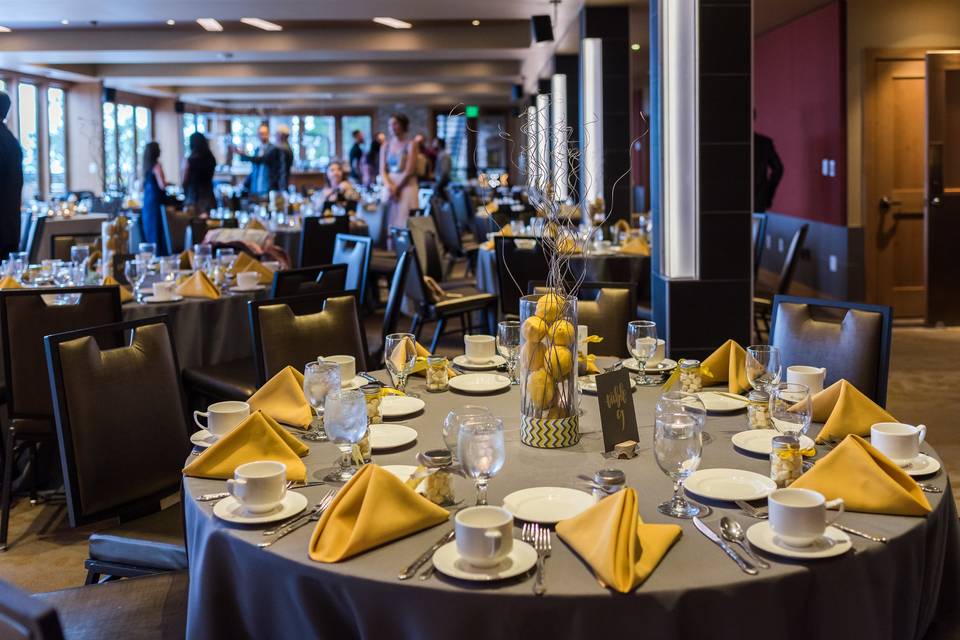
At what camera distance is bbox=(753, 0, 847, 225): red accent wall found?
897cm

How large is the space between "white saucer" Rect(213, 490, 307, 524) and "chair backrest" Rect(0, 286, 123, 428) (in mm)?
2083

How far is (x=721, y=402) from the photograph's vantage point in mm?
2713

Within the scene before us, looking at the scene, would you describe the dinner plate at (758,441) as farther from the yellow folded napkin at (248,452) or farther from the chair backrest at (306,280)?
the chair backrest at (306,280)

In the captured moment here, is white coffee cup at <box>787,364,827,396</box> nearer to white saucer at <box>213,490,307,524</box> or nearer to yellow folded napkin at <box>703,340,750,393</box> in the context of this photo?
yellow folded napkin at <box>703,340,750,393</box>

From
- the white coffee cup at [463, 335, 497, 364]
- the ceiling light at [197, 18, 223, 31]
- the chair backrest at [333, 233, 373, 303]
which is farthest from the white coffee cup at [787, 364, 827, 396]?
the ceiling light at [197, 18, 223, 31]

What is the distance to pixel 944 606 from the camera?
214cm

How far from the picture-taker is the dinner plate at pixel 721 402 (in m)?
2.65

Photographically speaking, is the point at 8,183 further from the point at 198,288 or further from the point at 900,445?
the point at 900,445

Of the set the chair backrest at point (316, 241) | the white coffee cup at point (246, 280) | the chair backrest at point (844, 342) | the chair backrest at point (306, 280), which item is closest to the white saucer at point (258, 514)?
the chair backrest at point (844, 342)

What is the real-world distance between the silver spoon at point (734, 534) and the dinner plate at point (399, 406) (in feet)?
3.37

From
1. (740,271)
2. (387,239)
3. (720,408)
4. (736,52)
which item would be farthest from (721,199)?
(387,239)

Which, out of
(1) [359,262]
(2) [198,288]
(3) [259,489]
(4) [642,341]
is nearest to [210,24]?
(1) [359,262]

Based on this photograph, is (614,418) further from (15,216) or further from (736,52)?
(15,216)

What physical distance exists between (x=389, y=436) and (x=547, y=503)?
61 cm
